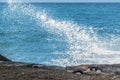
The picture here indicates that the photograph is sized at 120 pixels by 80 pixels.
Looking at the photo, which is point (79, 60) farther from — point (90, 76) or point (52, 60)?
point (90, 76)

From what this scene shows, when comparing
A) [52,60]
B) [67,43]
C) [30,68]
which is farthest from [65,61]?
[30,68]

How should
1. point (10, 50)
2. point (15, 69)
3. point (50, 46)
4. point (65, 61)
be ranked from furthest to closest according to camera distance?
1. point (50, 46)
2. point (10, 50)
3. point (65, 61)
4. point (15, 69)

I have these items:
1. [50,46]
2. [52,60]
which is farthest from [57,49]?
[52,60]

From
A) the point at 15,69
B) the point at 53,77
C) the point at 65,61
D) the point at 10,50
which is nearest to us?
the point at 53,77

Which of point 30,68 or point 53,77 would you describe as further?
point 30,68

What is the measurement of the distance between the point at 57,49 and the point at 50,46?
64.7 inches

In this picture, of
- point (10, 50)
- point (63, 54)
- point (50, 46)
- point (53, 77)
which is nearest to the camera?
point (53, 77)

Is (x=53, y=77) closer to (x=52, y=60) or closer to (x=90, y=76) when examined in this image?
(x=90, y=76)

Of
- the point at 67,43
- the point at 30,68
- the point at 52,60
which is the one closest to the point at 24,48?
the point at 67,43

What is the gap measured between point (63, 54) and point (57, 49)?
8.86ft

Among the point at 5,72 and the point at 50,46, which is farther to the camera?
the point at 50,46

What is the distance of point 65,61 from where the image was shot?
22641mm

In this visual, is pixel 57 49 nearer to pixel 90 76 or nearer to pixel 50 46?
pixel 50 46

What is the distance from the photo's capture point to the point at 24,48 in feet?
95.5
